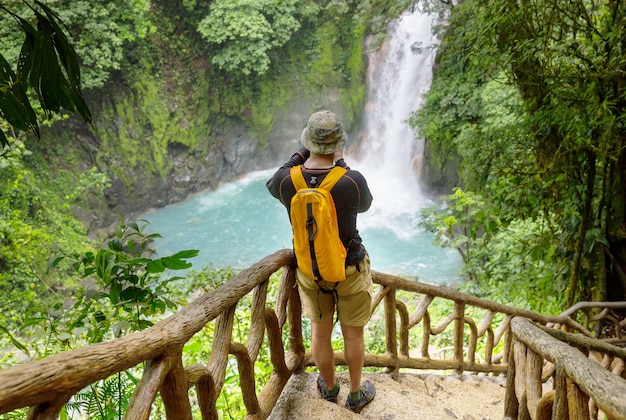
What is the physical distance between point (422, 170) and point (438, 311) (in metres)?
7.67

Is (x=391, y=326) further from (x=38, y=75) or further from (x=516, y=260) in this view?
(x=516, y=260)

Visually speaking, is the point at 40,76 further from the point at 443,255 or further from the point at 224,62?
the point at 224,62

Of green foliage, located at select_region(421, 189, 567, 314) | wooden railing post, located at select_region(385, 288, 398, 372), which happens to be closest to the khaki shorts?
wooden railing post, located at select_region(385, 288, 398, 372)

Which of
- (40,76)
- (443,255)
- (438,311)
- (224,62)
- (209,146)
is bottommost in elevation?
(443,255)

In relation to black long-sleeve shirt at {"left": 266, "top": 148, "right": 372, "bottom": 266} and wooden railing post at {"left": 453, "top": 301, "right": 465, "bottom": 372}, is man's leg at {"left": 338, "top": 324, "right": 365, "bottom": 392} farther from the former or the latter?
wooden railing post at {"left": 453, "top": 301, "right": 465, "bottom": 372}

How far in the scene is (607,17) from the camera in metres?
3.18

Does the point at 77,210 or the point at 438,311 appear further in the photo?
the point at 77,210

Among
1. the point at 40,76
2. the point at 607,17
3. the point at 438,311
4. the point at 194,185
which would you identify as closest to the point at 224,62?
the point at 194,185

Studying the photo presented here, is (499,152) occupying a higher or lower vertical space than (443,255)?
higher

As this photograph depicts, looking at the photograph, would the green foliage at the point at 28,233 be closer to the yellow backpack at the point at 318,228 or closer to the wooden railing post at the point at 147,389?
the yellow backpack at the point at 318,228

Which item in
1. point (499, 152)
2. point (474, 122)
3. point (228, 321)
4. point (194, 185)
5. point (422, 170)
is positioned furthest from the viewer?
point (194, 185)

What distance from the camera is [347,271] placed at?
1929 millimetres

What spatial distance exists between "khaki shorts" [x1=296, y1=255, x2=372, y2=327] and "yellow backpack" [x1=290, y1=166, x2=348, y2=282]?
0.13 meters

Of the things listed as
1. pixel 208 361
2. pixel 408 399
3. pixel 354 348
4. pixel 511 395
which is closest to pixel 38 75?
pixel 208 361
